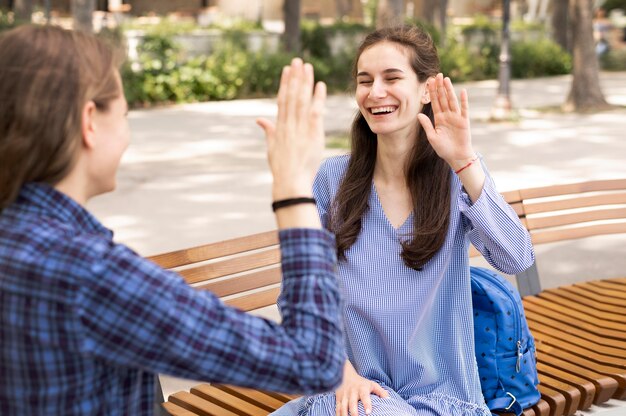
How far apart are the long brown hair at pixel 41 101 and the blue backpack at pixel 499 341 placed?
190cm

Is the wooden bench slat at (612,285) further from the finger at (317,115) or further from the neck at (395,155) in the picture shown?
the finger at (317,115)

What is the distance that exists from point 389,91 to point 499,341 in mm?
874

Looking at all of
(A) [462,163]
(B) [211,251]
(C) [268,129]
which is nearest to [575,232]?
(B) [211,251]

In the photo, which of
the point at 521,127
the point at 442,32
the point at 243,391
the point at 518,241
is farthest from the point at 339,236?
the point at 442,32

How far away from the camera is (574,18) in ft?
58.2

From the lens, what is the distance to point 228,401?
3475 millimetres

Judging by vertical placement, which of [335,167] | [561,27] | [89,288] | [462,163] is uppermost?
[89,288]

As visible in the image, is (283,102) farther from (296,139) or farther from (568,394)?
(568,394)

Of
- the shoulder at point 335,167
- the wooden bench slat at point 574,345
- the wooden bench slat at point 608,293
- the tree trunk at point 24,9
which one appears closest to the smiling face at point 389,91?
the shoulder at point 335,167

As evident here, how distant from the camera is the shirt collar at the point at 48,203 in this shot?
5.24ft

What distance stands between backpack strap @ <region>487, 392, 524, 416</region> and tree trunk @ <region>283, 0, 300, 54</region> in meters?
19.9

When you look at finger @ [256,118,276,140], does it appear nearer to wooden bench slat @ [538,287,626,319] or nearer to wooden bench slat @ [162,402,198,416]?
wooden bench slat @ [162,402,198,416]

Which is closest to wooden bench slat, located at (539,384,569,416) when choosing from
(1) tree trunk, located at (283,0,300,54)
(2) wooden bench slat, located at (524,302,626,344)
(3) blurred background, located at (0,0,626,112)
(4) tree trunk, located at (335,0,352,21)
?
(2) wooden bench slat, located at (524,302,626,344)

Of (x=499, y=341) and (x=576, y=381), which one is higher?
(x=499, y=341)
